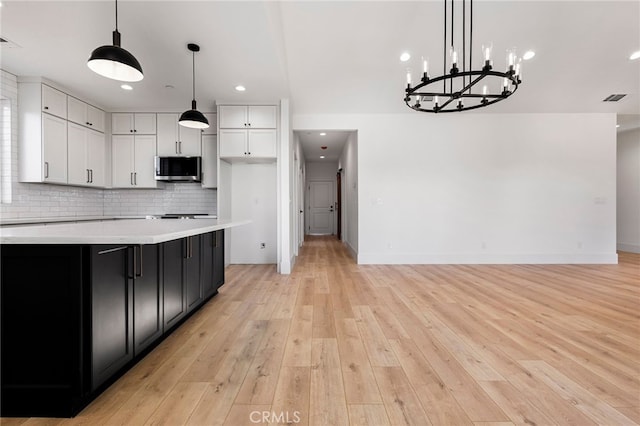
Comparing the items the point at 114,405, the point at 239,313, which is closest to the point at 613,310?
the point at 239,313

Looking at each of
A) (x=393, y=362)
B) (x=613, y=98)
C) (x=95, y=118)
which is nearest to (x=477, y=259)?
(x=613, y=98)

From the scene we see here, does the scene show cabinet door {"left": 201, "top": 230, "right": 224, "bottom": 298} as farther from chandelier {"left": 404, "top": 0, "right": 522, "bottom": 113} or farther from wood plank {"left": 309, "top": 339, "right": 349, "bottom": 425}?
chandelier {"left": 404, "top": 0, "right": 522, "bottom": 113}

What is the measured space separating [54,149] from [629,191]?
11.2 metres

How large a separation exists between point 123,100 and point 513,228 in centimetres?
710

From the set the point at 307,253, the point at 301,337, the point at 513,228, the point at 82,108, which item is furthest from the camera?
the point at 307,253

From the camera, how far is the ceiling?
257 centimetres

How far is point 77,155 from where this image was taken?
4285 millimetres

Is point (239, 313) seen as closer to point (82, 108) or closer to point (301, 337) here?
point (301, 337)

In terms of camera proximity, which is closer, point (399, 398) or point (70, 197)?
point (399, 398)

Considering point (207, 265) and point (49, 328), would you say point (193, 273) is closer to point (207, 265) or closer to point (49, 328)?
point (207, 265)

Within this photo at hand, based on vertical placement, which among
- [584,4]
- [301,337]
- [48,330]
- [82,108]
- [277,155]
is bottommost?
[301,337]

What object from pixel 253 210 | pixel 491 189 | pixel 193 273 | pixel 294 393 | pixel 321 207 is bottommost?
pixel 294 393

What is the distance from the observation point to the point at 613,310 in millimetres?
2814

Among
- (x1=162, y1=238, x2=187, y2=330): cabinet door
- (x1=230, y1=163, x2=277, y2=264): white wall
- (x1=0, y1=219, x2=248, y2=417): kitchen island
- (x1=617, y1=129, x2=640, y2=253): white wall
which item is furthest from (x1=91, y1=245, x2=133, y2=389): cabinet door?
(x1=617, y1=129, x2=640, y2=253): white wall
